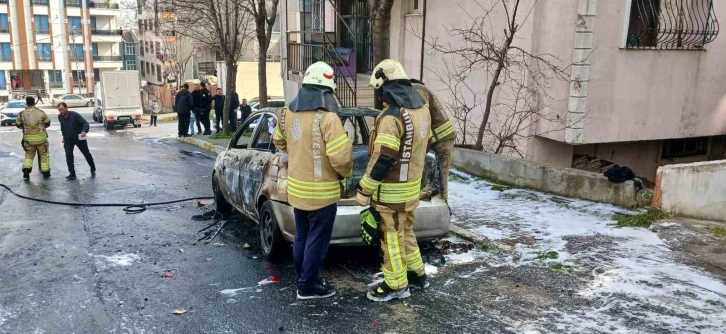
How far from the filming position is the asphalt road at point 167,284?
436 cm

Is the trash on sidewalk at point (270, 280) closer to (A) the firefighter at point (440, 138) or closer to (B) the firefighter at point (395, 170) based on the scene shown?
(B) the firefighter at point (395, 170)

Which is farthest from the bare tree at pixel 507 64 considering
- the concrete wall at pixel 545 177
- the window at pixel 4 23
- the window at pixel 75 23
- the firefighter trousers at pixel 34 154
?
the window at pixel 75 23

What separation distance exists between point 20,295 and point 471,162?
658 cm

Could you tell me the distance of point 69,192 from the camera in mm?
9781

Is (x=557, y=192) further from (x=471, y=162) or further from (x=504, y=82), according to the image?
(x=504, y=82)

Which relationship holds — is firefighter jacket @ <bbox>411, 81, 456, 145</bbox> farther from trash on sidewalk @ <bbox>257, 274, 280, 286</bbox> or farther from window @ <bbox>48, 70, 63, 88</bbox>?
window @ <bbox>48, 70, 63, 88</bbox>

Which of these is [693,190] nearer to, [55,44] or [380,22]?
[380,22]

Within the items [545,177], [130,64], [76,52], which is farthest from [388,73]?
[130,64]

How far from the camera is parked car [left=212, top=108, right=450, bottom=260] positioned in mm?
5297

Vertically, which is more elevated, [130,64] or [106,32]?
[106,32]

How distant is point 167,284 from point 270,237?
108 centimetres

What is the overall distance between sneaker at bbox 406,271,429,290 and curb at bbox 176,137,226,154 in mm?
10811

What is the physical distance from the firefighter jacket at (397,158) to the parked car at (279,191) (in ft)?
2.27

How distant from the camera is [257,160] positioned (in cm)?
615
